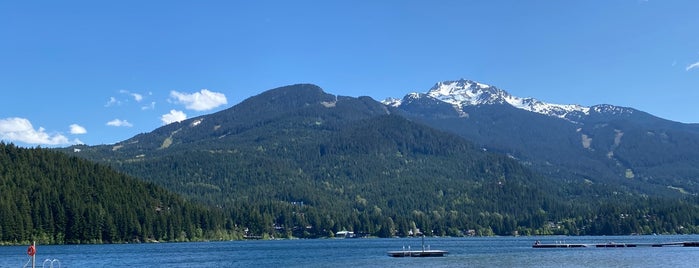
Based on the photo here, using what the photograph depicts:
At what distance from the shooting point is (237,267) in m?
155

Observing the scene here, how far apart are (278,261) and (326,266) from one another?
67.4 ft

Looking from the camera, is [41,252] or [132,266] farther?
[41,252]

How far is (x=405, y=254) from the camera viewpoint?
196 metres

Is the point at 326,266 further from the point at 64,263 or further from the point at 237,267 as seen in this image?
the point at 64,263

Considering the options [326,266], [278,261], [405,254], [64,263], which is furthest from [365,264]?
[64,263]

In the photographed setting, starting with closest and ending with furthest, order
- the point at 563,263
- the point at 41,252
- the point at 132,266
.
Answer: the point at 132,266
the point at 563,263
the point at 41,252

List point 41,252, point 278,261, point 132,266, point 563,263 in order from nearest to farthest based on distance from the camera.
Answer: point 132,266
point 563,263
point 278,261
point 41,252

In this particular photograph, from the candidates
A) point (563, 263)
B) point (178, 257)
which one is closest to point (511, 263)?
point (563, 263)

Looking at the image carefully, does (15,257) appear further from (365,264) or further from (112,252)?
(365,264)

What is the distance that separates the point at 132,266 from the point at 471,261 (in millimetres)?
68025

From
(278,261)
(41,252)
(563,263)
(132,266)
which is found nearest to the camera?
(132,266)

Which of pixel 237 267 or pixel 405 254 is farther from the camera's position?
pixel 405 254

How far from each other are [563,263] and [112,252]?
103014 millimetres

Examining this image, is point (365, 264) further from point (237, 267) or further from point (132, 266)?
point (132, 266)
